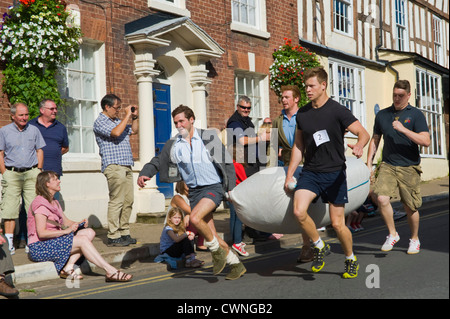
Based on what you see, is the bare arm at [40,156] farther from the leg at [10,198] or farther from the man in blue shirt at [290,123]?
the man in blue shirt at [290,123]

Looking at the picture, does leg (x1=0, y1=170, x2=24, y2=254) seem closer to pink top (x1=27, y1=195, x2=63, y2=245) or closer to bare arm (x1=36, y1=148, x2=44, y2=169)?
bare arm (x1=36, y1=148, x2=44, y2=169)

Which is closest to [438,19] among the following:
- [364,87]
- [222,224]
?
[364,87]

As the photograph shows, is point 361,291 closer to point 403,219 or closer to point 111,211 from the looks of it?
point 111,211

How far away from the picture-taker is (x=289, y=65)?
52.4ft

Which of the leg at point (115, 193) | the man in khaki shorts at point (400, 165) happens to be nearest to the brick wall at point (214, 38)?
the leg at point (115, 193)

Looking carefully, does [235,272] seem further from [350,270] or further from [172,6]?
[172,6]

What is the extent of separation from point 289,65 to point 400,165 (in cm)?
812

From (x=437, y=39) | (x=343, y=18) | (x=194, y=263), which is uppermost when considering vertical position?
(x=437, y=39)

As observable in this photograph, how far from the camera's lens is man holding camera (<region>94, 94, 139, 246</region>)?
30.2 feet

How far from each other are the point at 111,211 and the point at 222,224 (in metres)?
3.08

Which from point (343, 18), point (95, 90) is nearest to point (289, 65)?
point (343, 18)

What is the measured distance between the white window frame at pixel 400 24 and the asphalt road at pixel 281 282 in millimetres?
16482

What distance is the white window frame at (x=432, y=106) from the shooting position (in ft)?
78.3

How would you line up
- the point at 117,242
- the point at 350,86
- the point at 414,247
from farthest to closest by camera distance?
the point at 350,86, the point at 117,242, the point at 414,247
